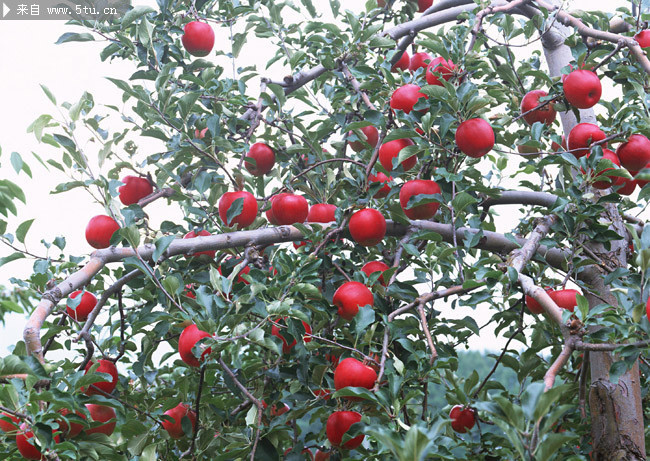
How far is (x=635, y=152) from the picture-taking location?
75.0 inches

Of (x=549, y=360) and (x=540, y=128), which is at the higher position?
(x=540, y=128)

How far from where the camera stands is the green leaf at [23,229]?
1.84 meters

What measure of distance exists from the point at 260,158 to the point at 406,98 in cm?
62

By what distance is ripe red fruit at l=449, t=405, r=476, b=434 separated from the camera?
5.60ft

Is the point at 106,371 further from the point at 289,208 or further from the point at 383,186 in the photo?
the point at 383,186

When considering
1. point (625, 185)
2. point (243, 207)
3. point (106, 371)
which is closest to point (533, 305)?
point (625, 185)

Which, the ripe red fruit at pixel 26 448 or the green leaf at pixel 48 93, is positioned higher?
the green leaf at pixel 48 93

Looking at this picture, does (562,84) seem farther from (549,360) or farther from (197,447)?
(197,447)

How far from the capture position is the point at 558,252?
2.08 metres

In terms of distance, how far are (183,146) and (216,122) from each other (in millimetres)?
136

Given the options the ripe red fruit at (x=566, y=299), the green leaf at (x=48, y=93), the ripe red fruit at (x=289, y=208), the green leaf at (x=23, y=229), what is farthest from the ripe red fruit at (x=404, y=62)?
the green leaf at (x=23, y=229)

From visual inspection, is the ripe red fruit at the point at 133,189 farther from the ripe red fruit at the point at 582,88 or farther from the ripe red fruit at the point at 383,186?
the ripe red fruit at the point at 582,88

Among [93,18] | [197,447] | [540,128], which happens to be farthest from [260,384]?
[93,18]

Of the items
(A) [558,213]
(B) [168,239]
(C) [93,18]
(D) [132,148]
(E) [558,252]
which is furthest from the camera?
(C) [93,18]
